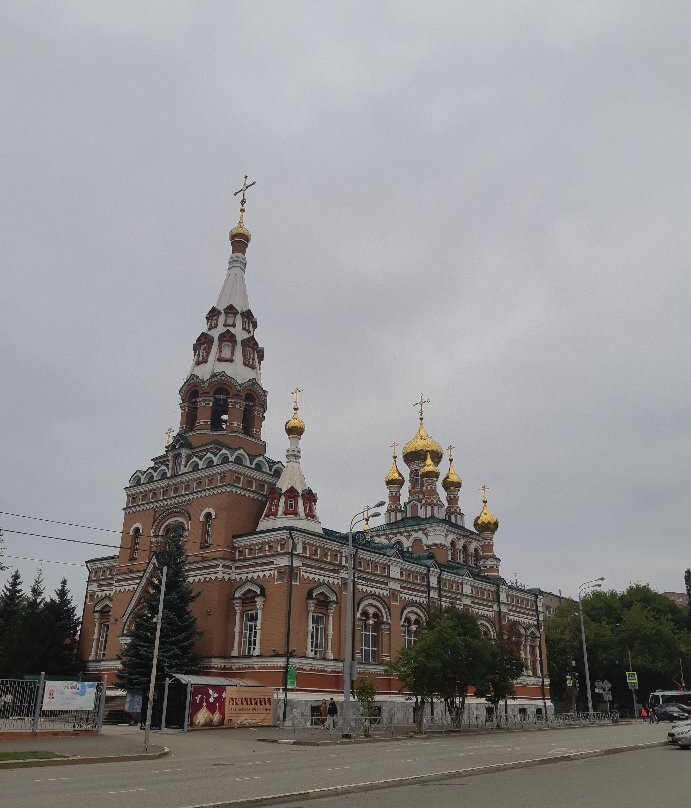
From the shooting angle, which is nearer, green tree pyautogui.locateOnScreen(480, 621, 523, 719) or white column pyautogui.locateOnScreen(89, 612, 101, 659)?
green tree pyautogui.locateOnScreen(480, 621, 523, 719)

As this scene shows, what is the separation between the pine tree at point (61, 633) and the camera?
45.5m

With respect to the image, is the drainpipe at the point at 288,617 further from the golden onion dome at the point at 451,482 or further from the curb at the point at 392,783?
the golden onion dome at the point at 451,482

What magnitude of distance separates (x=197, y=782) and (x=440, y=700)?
3575 centimetres

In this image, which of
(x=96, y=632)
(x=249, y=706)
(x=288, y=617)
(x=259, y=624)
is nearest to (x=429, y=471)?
(x=288, y=617)

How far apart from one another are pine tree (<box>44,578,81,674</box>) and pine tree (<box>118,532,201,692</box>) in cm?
808

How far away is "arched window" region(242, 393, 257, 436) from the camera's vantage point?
4888cm

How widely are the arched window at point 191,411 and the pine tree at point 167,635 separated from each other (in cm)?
1126

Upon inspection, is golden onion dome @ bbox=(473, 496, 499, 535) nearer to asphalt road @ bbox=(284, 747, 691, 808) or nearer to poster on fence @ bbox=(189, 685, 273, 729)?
poster on fence @ bbox=(189, 685, 273, 729)

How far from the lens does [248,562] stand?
138ft

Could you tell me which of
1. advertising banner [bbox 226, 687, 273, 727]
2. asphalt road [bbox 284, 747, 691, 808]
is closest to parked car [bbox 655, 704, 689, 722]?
advertising banner [bbox 226, 687, 273, 727]

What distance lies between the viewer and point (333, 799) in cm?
1322

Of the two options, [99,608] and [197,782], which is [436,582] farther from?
[197,782]

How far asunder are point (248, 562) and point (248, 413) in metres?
11.1

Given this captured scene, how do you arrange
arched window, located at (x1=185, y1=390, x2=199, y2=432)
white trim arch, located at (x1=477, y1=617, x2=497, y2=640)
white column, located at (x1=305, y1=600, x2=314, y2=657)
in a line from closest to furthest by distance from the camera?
1. white column, located at (x1=305, y1=600, x2=314, y2=657)
2. arched window, located at (x1=185, y1=390, x2=199, y2=432)
3. white trim arch, located at (x1=477, y1=617, x2=497, y2=640)
